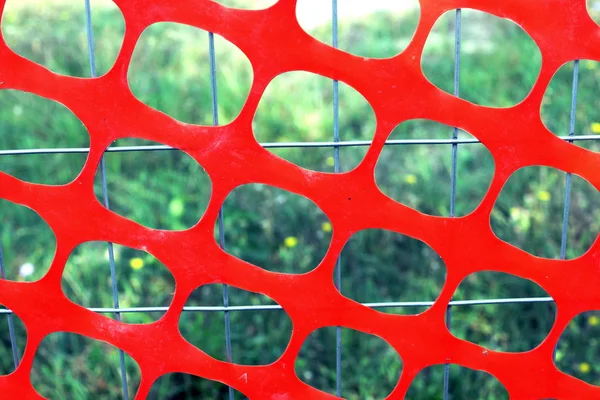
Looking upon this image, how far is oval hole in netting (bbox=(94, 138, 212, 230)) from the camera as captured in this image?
6.19 feet

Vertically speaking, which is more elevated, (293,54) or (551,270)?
(293,54)

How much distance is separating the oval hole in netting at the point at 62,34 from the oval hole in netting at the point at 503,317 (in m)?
1.35

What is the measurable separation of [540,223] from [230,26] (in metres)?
1.03

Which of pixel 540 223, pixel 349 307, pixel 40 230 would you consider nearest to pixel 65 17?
pixel 40 230

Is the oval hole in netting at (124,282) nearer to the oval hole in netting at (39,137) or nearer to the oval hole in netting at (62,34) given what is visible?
the oval hole in netting at (39,137)

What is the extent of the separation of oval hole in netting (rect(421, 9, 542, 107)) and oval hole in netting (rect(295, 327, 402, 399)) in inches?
36.7

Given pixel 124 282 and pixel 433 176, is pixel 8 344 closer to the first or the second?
pixel 124 282

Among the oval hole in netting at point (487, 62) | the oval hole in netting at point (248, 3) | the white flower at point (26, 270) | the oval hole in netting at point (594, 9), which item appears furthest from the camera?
the oval hole in netting at point (248, 3)

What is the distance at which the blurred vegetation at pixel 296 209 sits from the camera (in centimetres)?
158

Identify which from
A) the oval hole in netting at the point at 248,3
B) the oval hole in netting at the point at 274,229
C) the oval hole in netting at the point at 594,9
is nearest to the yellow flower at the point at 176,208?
the oval hole in netting at the point at 274,229

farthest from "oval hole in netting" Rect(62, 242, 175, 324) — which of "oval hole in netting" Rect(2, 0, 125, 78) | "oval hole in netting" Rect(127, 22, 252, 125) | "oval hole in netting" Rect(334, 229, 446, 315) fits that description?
"oval hole in netting" Rect(2, 0, 125, 78)

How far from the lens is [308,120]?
7.32ft

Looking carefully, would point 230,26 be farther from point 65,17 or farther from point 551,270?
point 65,17

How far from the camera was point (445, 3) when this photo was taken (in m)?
0.95
